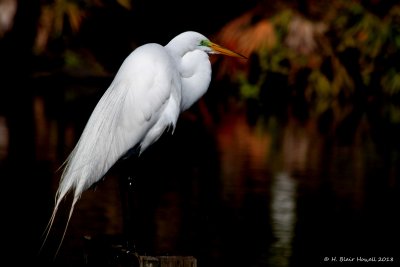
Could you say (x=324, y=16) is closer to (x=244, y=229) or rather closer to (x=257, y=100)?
(x=257, y=100)

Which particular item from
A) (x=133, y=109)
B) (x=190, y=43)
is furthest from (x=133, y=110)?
(x=190, y=43)

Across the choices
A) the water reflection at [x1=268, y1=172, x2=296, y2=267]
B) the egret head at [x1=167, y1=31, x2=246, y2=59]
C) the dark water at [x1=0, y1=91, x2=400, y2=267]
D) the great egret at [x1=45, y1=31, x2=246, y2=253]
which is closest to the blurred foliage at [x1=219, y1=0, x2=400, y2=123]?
the dark water at [x1=0, y1=91, x2=400, y2=267]

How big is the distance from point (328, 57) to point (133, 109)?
10.7 m

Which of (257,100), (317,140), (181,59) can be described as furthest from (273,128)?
(181,59)

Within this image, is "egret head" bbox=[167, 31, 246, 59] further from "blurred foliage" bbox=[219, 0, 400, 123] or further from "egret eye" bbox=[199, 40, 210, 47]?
"blurred foliage" bbox=[219, 0, 400, 123]

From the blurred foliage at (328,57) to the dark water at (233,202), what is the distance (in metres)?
3.74

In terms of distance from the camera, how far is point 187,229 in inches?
263

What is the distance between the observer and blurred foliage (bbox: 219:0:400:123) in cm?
1559

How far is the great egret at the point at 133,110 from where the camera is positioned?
15.9 feet

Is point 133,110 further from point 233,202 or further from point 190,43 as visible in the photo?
point 233,202

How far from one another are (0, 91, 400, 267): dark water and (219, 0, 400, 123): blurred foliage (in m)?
3.74

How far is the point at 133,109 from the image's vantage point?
5090 mm

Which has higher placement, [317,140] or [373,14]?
[373,14]

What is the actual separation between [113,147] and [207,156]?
5.10m
